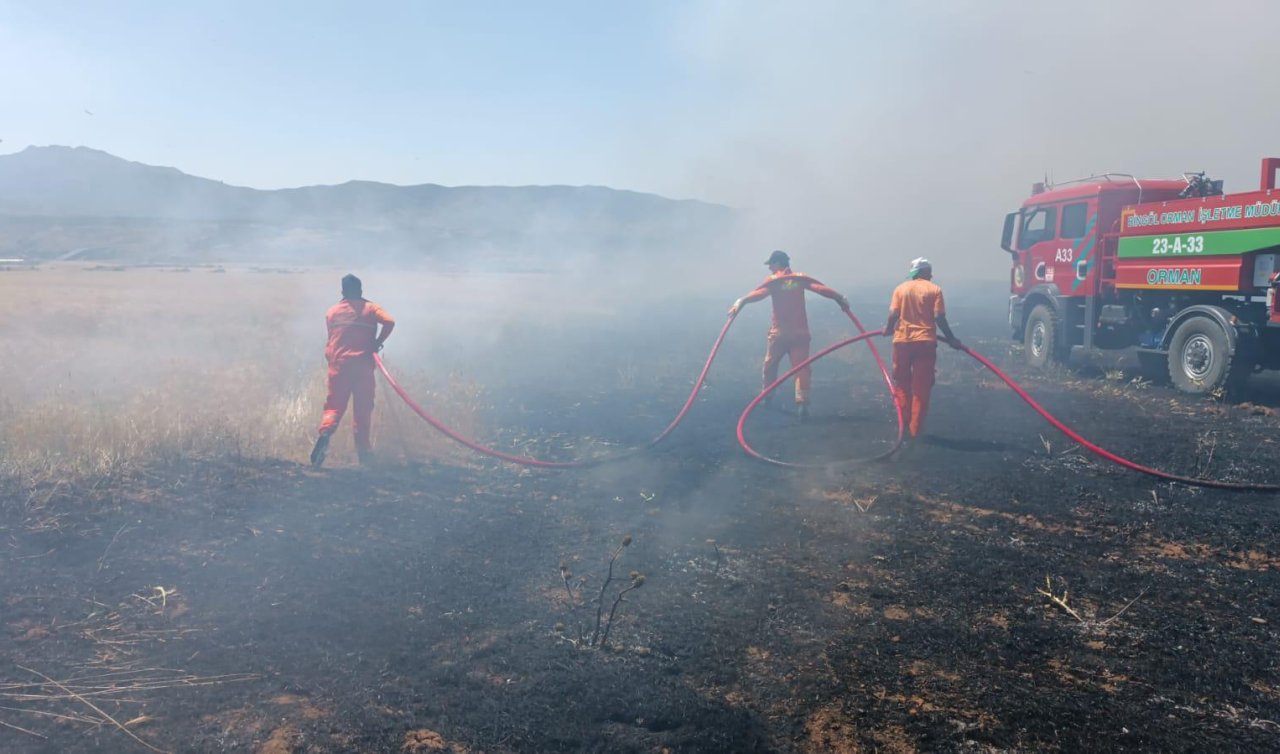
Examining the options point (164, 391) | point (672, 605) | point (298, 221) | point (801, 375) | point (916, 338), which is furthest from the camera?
point (298, 221)

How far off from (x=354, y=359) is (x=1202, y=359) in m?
9.98

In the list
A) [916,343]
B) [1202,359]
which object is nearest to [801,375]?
[916,343]

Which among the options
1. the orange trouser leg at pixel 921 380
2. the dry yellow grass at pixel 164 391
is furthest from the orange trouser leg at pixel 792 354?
the dry yellow grass at pixel 164 391

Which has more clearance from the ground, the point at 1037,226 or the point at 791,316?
the point at 1037,226

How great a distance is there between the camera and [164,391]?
9.41 m

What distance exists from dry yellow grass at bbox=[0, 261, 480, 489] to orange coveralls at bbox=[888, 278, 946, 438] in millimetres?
4543

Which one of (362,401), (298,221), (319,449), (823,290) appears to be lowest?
(319,449)

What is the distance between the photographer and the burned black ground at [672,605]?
337 centimetres

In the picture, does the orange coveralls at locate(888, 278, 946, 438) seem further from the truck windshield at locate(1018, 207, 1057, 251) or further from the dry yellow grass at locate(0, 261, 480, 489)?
the truck windshield at locate(1018, 207, 1057, 251)

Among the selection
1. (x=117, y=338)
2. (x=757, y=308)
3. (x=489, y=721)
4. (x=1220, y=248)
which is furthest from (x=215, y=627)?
(x=757, y=308)

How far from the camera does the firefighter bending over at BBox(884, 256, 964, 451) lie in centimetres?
787

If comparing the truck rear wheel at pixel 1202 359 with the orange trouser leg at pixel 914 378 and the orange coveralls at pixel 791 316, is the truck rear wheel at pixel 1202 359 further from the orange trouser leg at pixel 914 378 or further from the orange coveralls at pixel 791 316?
the orange coveralls at pixel 791 316

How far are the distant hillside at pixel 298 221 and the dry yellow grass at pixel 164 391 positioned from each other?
112 feet

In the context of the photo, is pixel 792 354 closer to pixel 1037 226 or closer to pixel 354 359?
pixel 354 359
